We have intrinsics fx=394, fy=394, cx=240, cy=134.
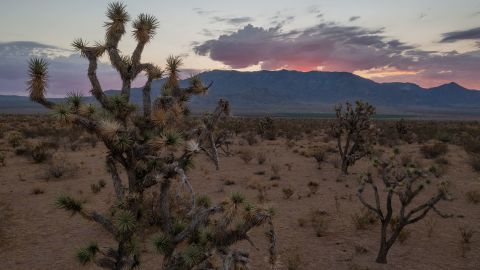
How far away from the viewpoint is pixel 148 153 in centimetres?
563

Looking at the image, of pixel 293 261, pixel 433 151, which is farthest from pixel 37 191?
pixel 433 151

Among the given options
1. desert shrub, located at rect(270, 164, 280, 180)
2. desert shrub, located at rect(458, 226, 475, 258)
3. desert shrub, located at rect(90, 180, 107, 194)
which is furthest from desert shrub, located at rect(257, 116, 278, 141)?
desert shrub, located at rect(458, 226, 475, 258)

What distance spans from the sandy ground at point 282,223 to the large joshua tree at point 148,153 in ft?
1.78

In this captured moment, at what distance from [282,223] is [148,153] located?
660 cm

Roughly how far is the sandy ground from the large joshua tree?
21.3 inches

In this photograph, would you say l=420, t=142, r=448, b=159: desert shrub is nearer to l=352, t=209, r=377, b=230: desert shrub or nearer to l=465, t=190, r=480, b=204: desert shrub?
l=465, t=190, r=480, b=204: desert shrub

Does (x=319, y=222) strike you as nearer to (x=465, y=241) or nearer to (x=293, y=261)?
(x=293, y=261)

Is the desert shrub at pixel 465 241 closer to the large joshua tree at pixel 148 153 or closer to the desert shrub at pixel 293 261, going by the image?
the desert shrub at pixel 293 261

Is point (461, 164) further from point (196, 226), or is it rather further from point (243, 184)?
point (196, 226)

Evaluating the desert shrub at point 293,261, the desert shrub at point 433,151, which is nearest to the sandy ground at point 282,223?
the desert shrub at point 293,261

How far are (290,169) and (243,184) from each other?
13.5 ft

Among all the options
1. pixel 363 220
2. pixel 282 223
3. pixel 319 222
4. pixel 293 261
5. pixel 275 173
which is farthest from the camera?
pixel 275 173

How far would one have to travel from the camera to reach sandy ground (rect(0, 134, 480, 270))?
28.6ft

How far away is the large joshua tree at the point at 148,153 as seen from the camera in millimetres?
5145
